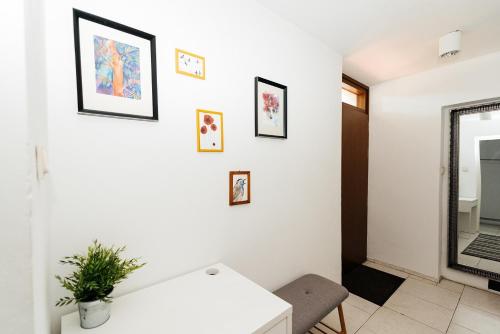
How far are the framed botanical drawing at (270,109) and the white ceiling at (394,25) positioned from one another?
55 centimetres

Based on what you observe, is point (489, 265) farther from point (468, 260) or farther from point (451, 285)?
point (451, 285)

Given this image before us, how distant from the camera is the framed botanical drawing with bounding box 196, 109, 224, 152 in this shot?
4.16 ft

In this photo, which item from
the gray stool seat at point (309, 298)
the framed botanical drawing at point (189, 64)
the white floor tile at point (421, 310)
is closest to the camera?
the framed botanical drawing at point (189, 64)

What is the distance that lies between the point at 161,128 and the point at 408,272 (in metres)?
3.34

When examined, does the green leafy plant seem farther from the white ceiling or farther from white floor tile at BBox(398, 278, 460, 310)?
white floor tile at BBox(398, 278, 460, 310)

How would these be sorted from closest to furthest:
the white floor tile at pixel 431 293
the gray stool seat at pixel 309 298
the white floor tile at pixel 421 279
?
the gray stool seat at pixel 309 298 < the white floor tile at pixel 431 293 < the white floor tile at pixel 421 279

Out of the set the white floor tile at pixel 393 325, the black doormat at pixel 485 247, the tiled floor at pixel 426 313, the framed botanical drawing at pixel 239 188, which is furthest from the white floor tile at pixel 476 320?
the framed botanical drawing at pixel 239 188

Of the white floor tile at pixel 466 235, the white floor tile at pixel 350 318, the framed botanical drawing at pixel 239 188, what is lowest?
the white floor tile at pixel 350 318

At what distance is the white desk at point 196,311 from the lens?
833 millimetres

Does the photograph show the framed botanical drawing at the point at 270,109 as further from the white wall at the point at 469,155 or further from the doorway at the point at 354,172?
the white wall at the point at 469,155

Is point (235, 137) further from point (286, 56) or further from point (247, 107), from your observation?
point (286, 56)

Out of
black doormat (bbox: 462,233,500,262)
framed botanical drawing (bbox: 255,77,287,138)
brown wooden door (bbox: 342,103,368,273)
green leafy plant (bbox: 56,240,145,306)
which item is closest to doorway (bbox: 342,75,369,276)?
brown wooden door (bbox: 342,103,368,273)

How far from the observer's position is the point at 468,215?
2.56 m

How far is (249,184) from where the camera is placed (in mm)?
1501
